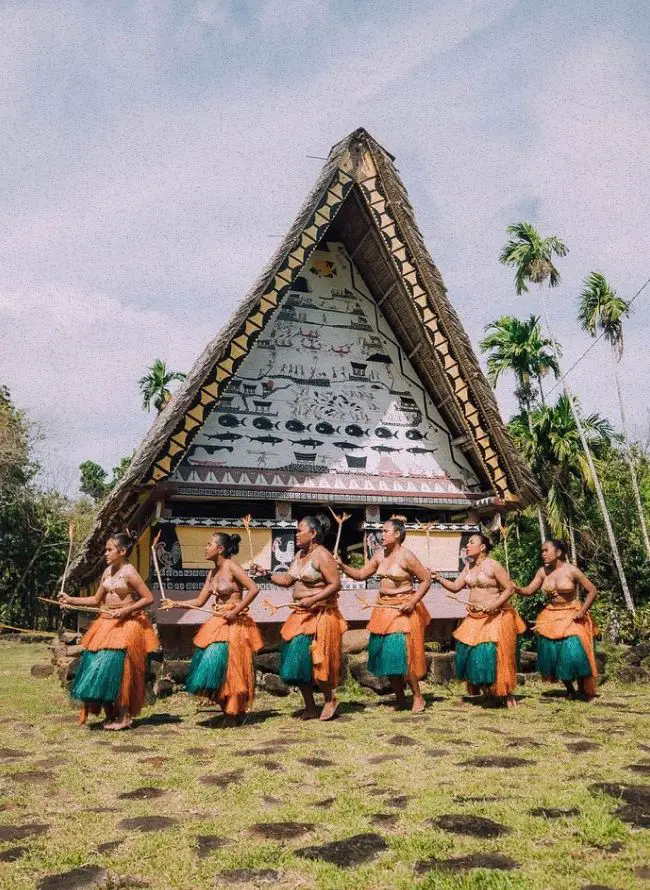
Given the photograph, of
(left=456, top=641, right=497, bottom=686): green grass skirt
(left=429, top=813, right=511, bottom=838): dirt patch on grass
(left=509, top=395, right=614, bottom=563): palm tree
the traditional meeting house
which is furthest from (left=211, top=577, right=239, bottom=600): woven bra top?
(left=509, top=395, right=614, bottom=563): palm tree

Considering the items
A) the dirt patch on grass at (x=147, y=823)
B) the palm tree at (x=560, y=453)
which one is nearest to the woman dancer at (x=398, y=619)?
the dirt patch on grass at (x=147, y=823)

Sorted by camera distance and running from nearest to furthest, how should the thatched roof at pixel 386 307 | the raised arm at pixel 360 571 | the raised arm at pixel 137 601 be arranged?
the raised arm at pixel 137 601, the raised arm at pixel 360 571, the thatched roof at pixel 386 307

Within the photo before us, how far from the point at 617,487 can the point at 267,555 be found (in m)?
→ 22.7

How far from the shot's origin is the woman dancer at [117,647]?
653cm

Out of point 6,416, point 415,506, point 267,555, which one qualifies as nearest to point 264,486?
point 267,555

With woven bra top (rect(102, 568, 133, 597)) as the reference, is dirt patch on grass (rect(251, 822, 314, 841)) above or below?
below

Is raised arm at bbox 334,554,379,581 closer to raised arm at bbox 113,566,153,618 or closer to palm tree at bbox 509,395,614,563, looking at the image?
raised arm at bbox 113,566,153,618

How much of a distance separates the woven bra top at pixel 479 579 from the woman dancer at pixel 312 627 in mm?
1574

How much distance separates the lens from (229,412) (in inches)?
394

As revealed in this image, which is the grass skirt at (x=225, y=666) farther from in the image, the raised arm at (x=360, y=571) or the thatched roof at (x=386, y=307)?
the thatched roof at (x=386, y=307)

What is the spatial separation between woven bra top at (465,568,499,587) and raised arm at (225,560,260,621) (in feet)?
7.88

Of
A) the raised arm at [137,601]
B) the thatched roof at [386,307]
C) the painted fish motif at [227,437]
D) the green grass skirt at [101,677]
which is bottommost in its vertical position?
the green grass skirt at [101,677]

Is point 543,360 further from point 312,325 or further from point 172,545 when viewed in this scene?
point 172,545

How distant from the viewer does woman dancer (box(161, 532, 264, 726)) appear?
260 inches
